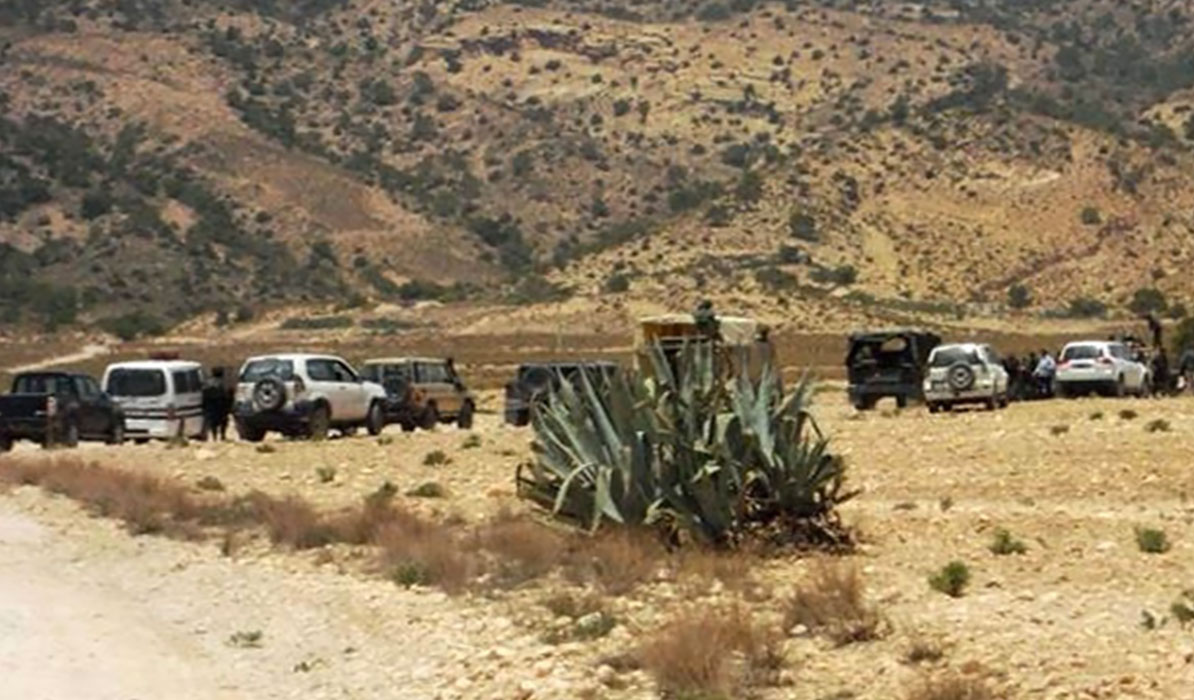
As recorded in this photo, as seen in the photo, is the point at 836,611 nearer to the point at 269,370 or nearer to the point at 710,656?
the point at 710,656

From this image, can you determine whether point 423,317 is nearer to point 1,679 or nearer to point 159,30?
point 159,30

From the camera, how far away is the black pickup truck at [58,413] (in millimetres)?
35531

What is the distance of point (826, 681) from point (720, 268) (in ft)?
277

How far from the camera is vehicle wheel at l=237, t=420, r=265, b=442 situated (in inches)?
1441

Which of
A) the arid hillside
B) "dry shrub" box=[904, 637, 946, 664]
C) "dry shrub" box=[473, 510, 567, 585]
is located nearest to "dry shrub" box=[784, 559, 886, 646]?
"dry shrub" box=[904, 637, 946, 664]

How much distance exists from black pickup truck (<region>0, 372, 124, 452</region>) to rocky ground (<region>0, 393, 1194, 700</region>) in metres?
9.43

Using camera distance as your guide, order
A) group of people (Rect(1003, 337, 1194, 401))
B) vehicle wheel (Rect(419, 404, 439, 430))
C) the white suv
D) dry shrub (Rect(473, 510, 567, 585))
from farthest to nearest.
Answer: group of people (Rect(1003, 337, 1194, 401)) < vehicle wheel (Rect(419, 404, 439, 430)) < the white suv < dry shrub (Rect(473, 510, 567, 585))

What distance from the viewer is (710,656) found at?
1227cm

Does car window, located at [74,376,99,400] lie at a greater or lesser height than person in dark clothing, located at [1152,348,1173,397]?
greater

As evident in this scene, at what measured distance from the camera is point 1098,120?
376 ft

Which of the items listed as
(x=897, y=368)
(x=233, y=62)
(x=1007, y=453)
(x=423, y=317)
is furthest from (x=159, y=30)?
(x=1007, y=453)

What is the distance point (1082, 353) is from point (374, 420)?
57.6 feet

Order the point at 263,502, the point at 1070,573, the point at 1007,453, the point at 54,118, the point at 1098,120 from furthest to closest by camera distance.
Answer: the point at 54,118, the point at 1098,120, the point at 1007,453, the point at 263,502, the point at 1070,573

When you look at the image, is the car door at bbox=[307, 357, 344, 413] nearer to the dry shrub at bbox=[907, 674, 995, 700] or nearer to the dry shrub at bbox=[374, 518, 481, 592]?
the dry shrub at bbox=[374, 518, 481, 592]
